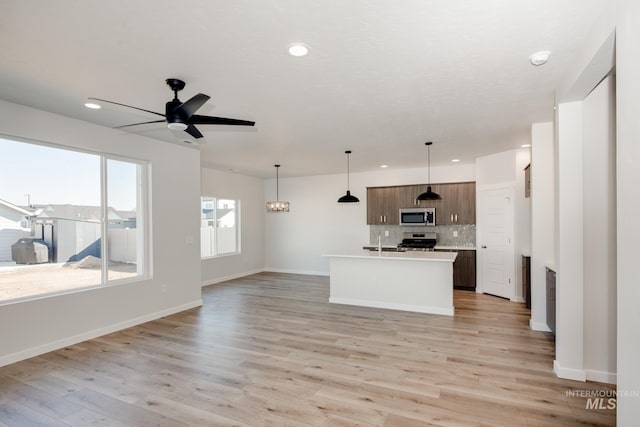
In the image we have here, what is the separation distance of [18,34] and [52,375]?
9.93ft

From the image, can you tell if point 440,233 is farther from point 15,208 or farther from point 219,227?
point 15,208

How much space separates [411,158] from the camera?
21.7 ft

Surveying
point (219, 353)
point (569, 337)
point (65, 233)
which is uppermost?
point (65, 233)

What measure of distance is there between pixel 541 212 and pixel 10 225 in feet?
21.3

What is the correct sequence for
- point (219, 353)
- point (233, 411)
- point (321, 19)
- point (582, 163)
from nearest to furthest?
point (321, 19)
point (233, 411)
point (582, 163)
point (219, 353)

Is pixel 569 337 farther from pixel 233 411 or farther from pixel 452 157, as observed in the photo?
pixel 452 157

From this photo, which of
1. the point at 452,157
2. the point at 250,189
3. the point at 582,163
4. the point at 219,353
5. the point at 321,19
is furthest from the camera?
the point at 250,189

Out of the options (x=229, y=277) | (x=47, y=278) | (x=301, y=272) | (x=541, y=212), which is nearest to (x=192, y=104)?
(x=47, y=278)

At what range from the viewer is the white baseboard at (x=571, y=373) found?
116 inches

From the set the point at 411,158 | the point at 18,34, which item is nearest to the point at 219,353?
the point at 18,34

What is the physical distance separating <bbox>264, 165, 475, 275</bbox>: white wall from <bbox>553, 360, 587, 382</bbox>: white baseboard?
5.21 m

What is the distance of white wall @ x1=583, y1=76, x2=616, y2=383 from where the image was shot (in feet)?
9.28

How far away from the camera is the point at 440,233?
7.67 meters

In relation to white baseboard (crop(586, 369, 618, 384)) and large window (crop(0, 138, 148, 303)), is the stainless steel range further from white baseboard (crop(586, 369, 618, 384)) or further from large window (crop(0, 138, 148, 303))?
large window (crop(0, 138, 148, 303))
